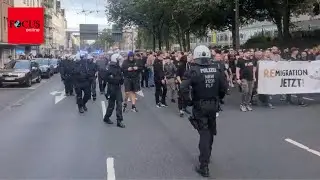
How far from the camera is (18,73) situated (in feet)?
92.6

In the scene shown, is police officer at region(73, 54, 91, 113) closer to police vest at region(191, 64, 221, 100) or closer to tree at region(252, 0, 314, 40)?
police vest at region(191, 64, 221, 100)

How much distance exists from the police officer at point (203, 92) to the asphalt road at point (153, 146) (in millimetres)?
441

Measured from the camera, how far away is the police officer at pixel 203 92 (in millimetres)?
7223

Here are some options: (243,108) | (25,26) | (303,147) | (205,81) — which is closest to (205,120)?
(205,81)

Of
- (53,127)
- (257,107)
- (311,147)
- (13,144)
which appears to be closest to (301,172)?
(311,147)

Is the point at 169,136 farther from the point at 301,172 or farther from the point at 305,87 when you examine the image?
the point at 305,87

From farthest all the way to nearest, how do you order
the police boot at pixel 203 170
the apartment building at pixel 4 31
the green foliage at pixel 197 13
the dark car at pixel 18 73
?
the apartment building at pixel 4 31
the green foliage at pixel 197 13
the dark car at pixel 18 73
the police boot at pixel 203 170

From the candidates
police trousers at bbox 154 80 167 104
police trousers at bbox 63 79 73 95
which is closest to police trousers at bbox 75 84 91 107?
police trousers at bbox 154 80 167 104

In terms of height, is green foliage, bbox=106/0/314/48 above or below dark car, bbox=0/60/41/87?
above

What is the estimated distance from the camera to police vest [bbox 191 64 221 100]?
7.22m

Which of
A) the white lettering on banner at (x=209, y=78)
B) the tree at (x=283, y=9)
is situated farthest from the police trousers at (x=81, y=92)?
the tree at (x=283, y=9)

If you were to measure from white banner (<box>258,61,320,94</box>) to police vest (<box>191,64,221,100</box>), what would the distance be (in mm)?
9092

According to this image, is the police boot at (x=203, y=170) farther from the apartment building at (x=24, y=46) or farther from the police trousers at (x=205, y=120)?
the apartment building at (x=24, y=46)

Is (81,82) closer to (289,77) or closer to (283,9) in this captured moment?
(289,77)
